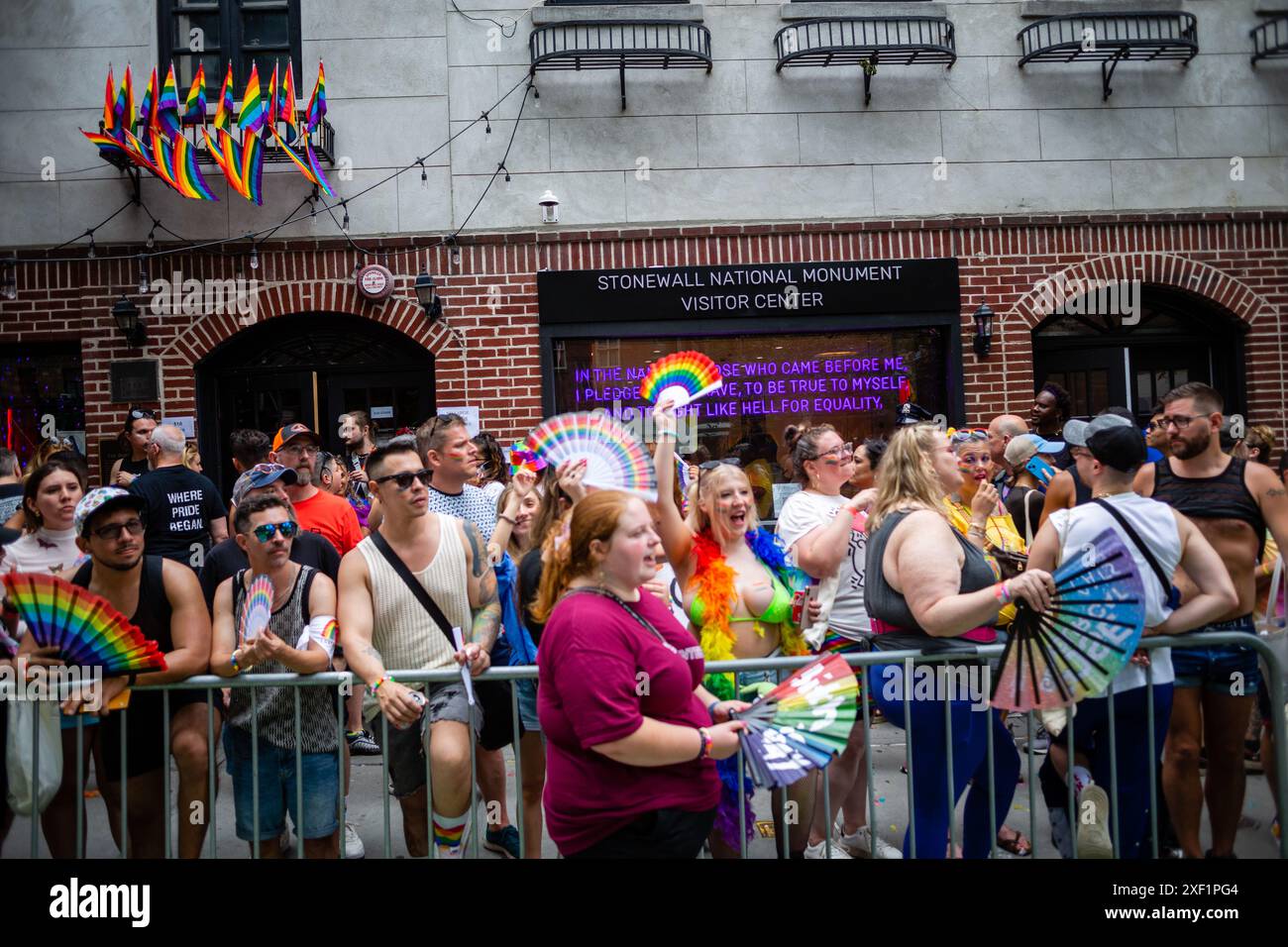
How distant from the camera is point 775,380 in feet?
28.7

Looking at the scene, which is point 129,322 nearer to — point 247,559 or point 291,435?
point 291,435

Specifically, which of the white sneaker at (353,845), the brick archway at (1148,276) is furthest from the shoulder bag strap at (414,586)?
the brick archway at (1148,276)

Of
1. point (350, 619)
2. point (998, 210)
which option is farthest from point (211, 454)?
point (998, 210)

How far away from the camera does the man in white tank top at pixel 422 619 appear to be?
3.66 metres

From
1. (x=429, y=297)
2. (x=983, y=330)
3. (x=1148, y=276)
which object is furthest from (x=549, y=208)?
(x=1148, y=276)

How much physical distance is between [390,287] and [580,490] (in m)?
5.27

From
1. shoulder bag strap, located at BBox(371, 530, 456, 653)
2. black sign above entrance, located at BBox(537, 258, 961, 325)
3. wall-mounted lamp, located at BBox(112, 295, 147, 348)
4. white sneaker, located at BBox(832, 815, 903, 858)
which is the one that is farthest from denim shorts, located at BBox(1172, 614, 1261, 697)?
wall-mounted lamp, located at BBox(112, 295, 147, 348)

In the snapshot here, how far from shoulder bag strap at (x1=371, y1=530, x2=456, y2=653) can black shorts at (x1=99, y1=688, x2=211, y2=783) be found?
2.93ft

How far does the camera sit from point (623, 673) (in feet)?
8.41

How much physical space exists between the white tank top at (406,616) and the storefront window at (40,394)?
20.2 ft

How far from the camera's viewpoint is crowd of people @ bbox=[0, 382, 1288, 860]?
11.2 ft

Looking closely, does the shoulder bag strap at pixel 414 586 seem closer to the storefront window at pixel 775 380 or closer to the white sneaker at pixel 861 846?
the white sneaker at pixel 861 846

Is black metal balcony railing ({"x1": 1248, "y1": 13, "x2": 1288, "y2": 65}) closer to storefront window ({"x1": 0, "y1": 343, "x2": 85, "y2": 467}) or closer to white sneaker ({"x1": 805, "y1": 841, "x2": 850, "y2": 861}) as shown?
white sneaker ({"x1": 805, "y1": 841, "x2": 850, "y2": 861})
